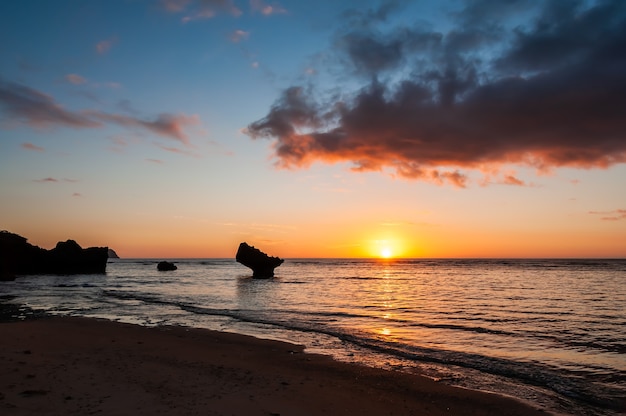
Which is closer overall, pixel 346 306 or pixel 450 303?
pixel 346 306

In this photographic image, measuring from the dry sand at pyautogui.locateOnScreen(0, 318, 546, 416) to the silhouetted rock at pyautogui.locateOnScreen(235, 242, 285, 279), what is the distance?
190 ft

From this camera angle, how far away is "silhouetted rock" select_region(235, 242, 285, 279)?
73.9 metres

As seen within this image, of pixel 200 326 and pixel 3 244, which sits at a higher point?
pixel 3 244

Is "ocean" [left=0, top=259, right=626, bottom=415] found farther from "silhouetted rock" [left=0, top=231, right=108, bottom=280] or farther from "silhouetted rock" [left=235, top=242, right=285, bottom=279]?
"silhouetted rock" [left=0, top=231, right=108, bottom=280]

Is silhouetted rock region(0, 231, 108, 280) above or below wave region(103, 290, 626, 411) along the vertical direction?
above

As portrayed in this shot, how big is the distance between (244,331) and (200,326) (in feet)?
9.33

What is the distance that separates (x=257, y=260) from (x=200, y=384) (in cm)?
6414

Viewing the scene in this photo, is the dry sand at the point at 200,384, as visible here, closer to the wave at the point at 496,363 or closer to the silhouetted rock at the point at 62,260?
the wave at the point at 496,363

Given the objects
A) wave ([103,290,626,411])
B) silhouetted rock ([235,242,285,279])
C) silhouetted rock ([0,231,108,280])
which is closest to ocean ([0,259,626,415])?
wave ([103,290,626,411])

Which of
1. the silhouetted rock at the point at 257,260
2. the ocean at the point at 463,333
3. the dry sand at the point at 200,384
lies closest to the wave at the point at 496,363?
the ocean at the point at 463,333

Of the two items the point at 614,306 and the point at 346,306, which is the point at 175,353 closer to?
the point at 346,306

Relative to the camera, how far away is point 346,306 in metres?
31.8

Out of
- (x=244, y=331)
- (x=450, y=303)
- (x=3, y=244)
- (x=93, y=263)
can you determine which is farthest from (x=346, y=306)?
(x=93, y=263)

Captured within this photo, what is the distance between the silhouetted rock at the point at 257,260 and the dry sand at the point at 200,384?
2284 inches
